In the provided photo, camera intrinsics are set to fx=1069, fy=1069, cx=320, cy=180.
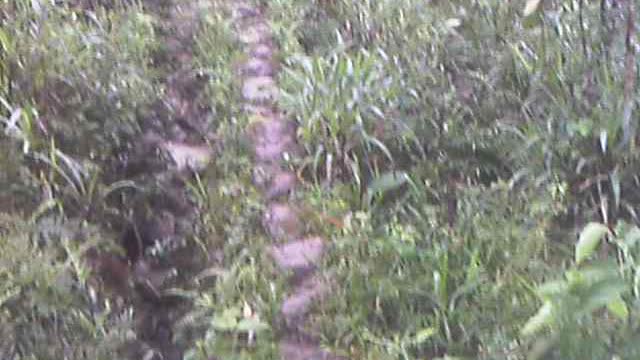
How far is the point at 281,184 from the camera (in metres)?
4.94

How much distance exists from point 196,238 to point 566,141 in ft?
5.64

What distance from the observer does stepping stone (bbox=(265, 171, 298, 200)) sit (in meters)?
4.87

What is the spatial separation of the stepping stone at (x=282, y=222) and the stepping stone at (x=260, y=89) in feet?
3.58

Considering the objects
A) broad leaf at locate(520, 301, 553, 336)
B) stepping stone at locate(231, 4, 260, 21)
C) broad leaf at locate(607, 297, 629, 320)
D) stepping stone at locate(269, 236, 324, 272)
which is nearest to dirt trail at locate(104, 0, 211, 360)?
stepping stone at locate(269, 236, 324, 272)

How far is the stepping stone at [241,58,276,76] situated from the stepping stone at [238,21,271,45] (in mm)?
308

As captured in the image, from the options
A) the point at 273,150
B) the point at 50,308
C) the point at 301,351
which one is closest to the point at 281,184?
the point at 273,150

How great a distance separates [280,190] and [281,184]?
2.1 inches

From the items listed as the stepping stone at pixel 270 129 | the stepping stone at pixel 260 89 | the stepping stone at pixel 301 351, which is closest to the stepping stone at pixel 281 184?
the stepping stone at pixel 270 129

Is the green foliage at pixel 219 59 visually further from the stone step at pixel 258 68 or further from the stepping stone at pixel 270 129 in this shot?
the stepping stone at pixel 270 129

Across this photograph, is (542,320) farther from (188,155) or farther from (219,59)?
(219,59)

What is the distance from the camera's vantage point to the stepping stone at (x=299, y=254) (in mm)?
4363

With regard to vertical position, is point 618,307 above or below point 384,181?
above

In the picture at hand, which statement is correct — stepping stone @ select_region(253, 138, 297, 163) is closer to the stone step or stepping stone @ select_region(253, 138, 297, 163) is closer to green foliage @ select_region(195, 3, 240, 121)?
green foliage @ select_region(195, 3, 240, 121)

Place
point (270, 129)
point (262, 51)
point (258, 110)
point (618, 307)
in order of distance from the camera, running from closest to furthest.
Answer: point (618, 307)
point (270, 129)
point (258, 110)
point (262, 51)
